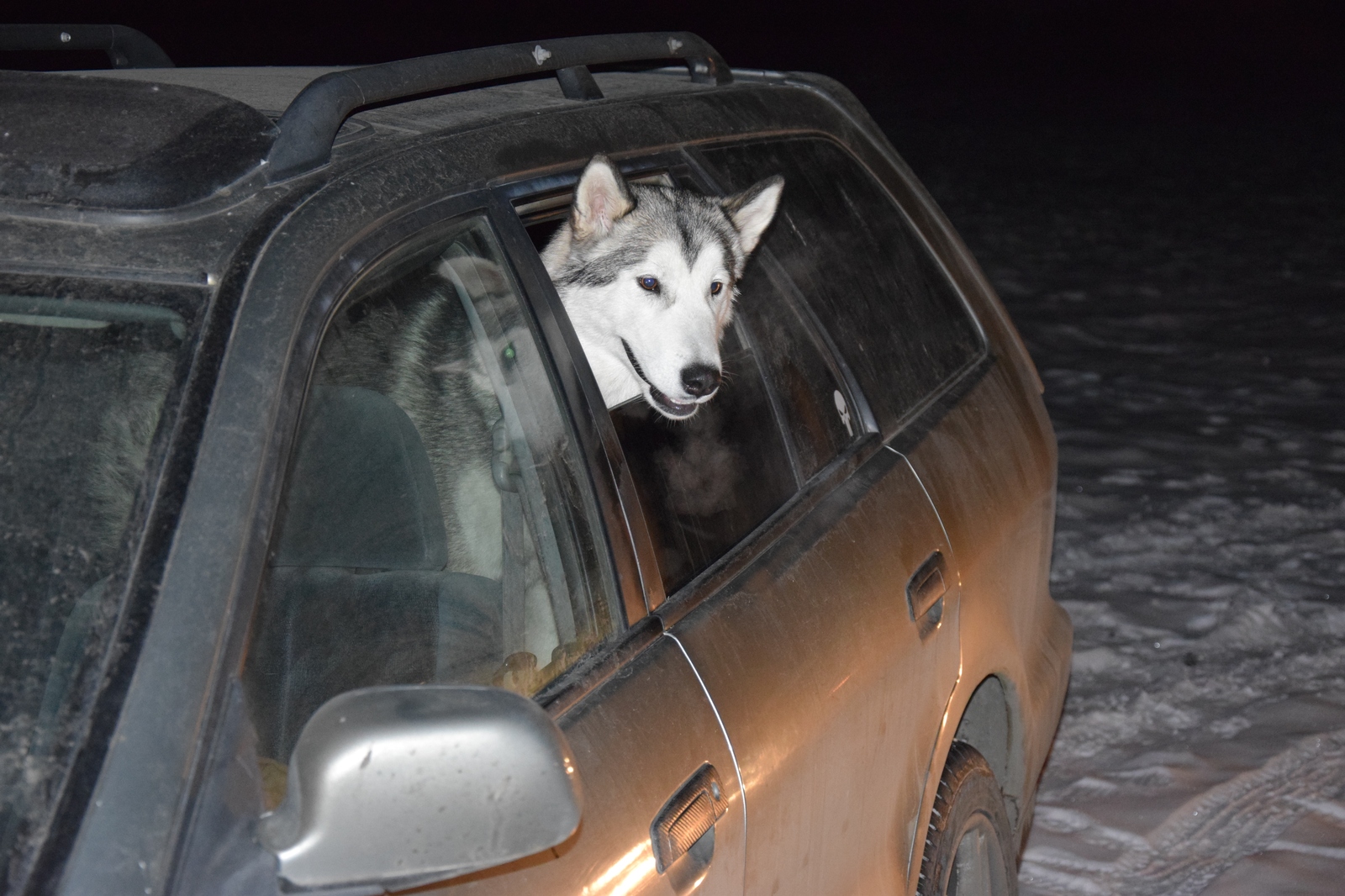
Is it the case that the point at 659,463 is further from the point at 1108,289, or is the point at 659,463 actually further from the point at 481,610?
the point at 1108,289

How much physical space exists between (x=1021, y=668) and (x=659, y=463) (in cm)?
128

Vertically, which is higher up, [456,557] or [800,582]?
[456,557]

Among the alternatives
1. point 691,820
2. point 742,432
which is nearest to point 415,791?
point 691,820

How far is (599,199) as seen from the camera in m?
2.40

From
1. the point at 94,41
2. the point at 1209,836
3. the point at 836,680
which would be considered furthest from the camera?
the point at 1209,836

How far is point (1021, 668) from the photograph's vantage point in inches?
114

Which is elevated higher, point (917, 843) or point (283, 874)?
point (283, 874)

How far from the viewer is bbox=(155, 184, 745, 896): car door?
137 centimetres

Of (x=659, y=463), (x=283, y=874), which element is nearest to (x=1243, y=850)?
(x=659, y=463)

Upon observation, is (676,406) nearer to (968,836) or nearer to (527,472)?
(527,472)

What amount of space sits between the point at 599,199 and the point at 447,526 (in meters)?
0.85

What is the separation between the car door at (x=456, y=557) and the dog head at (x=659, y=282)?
744 millimetres

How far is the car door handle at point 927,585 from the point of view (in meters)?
2.28

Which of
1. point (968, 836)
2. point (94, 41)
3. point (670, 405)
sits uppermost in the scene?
point (94, 41)
